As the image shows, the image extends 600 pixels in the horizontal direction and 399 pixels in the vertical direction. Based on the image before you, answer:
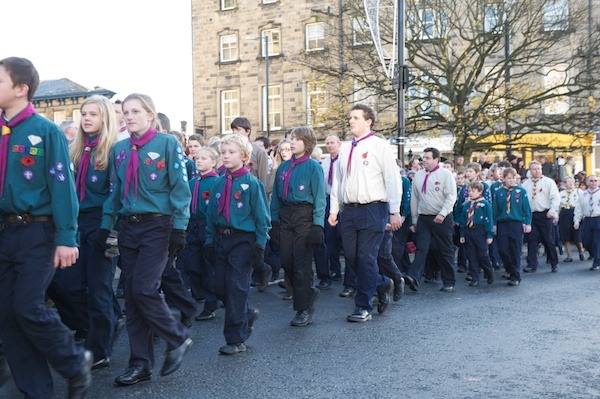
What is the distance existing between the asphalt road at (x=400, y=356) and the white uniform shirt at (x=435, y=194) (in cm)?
191

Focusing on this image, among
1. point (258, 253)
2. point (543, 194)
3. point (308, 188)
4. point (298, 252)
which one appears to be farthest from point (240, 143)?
point (543, 194)

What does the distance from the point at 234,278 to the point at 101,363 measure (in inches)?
51.1

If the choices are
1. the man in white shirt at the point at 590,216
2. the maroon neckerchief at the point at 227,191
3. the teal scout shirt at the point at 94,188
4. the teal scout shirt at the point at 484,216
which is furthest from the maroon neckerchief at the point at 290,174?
the man in white shirt at the point at 590,216

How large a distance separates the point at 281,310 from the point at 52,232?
4529mm

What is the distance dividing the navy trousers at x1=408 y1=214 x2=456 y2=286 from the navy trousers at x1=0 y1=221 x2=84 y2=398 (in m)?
6.99

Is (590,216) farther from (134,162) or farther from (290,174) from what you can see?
(134,162)

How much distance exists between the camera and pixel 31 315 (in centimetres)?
444

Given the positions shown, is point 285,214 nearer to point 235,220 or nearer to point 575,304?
point 235,220

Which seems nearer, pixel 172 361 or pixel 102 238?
pixel 172 361

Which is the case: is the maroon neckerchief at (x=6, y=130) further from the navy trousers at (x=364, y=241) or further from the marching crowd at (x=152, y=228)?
the navy trousers at (x=364, y=241)

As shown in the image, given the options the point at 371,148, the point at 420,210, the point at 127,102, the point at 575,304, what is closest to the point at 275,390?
the point at 127,102

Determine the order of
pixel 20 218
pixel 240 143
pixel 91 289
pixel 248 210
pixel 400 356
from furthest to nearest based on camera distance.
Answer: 1. pixel 240 143
2. pixel 248 210
3. pixel 400 356
4. pixel 91 289
5. pixel 20 218

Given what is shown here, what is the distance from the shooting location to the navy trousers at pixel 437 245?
11.0 metres

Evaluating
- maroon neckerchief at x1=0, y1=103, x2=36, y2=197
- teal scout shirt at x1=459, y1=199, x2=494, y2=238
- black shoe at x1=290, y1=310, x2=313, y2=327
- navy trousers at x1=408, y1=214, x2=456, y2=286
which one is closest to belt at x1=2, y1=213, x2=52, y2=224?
maroon neckerchief at x1=0, y1=103, x2=36, y2=197
